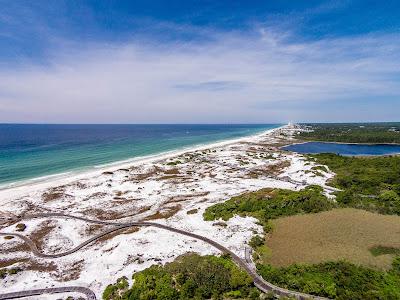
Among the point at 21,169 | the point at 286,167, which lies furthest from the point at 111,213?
the point at 286,167

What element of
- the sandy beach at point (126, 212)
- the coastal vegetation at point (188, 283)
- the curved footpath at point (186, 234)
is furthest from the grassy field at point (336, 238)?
the coastal vegetation at point (188, 283)

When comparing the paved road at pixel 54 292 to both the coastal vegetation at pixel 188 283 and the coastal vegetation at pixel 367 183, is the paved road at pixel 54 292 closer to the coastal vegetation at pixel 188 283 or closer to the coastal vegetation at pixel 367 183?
the coastal vegetation at pixel 188 283

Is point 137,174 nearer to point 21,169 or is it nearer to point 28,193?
point 28,193

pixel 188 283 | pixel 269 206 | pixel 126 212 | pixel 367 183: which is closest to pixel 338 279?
pixel 188 283

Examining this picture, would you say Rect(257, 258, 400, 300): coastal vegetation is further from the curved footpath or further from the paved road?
the paved road

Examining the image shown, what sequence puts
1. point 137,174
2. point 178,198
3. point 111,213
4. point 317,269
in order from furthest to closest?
point 137,174
point 178,198
point 111,213
point 317,269

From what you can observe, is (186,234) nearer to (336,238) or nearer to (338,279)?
(338,279)
